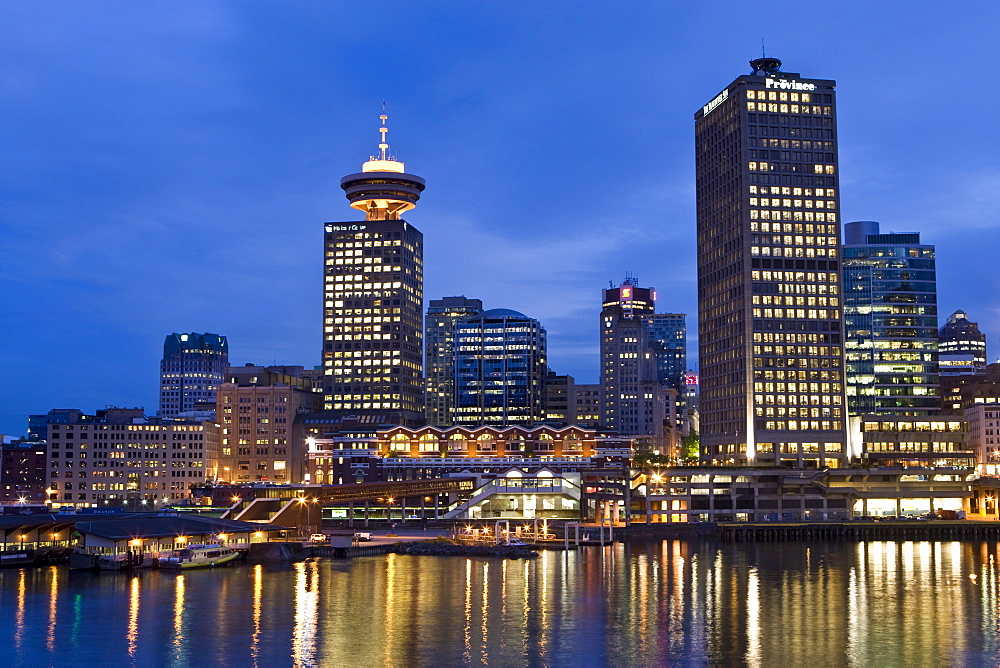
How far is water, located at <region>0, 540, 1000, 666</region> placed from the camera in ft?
257

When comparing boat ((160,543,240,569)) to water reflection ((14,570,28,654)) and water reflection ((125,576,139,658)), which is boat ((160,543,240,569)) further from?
water reflection ((14,570,28,654))

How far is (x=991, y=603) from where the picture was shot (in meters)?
103

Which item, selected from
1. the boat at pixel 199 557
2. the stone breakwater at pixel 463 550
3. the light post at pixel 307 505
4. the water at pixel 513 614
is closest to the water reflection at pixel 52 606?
the water at pixel 513 614

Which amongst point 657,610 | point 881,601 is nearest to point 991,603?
point 881,601

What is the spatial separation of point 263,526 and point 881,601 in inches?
3354

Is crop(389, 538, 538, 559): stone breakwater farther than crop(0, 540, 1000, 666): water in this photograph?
Yes

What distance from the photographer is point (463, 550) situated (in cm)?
15388

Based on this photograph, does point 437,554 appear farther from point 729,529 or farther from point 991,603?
point 991,603

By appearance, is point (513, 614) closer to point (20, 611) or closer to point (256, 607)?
point (256, 607)

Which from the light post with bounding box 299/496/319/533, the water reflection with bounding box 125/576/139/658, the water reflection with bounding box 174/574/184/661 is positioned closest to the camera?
the water reflection with bounding box 174/574/184/661

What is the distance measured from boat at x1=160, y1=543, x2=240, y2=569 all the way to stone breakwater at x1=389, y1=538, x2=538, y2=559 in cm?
2408

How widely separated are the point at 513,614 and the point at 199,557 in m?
57.0

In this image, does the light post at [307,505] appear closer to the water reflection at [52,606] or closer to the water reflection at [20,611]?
the water reflection at [52,606]

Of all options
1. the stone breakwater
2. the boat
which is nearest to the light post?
the stone breakwater
